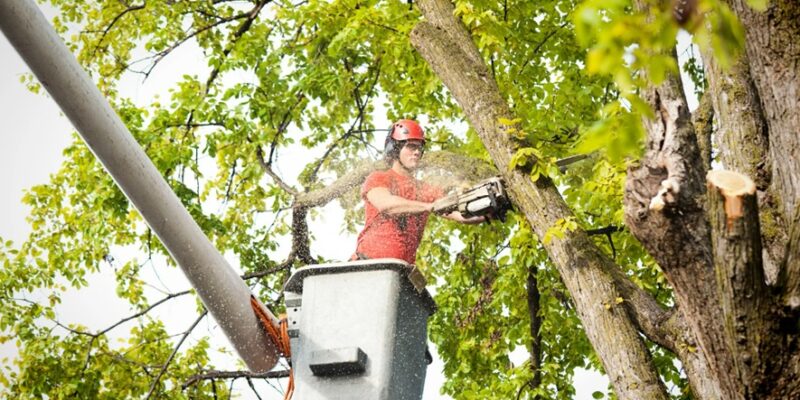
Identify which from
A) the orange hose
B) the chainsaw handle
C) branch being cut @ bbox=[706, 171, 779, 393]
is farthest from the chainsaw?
branch being cut @ bbox=[706, 171, 779, 393]

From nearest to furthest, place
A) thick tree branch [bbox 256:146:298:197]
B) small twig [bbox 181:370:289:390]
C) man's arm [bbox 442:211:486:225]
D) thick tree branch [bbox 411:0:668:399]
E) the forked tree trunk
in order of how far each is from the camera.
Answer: the forked tree trunk < thick tree branch [bbox 411:0:668:399] < man's arm [bbox 442:211:486:225] < small twig [bbox 181:370:289:390] < thick tree branch [bbox 256:146:298:197]

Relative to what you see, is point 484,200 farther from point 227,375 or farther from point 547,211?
point 227,375

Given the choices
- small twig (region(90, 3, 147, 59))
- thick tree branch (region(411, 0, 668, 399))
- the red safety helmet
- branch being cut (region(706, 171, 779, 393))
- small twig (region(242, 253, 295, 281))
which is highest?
small twig (region(90, 3, 147, 59))

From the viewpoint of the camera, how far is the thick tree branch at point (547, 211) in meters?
3.97

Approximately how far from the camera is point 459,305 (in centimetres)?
850

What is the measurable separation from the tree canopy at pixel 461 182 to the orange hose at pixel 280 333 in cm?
126

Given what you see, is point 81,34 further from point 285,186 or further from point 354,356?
point 354,356

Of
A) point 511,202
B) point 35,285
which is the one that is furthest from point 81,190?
point 511,202

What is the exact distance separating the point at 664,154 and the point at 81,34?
321 inches

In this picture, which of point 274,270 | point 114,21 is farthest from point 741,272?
point 114,21

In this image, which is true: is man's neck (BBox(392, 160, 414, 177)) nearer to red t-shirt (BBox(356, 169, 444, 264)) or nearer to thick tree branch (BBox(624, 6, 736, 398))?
red t-shirt (BBox(356, 169, 444, 264))

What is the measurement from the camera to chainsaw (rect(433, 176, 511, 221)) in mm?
4902

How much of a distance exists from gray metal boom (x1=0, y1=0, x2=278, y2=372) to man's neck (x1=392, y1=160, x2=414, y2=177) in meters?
1.74

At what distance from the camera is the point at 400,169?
573 centimetres
